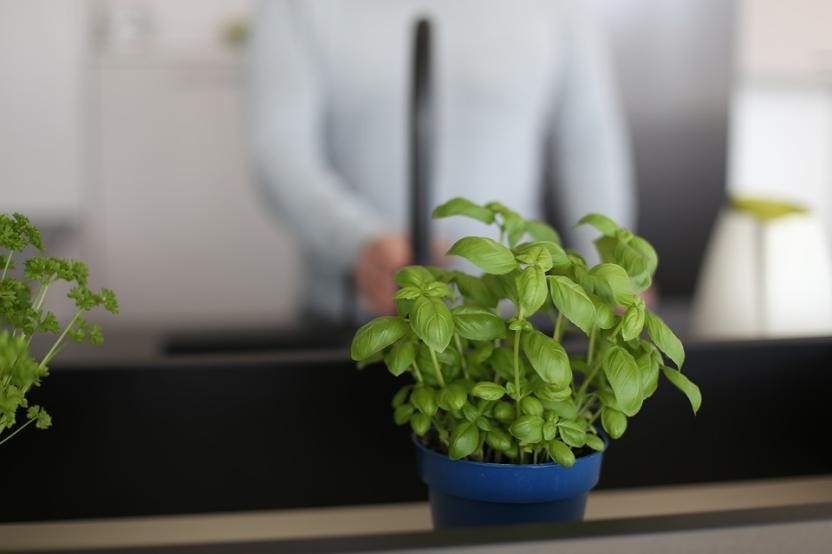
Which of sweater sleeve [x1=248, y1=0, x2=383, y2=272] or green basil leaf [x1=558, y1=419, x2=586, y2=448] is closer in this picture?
green basil leaf [x1=558, y1=419, x2=586, y2=448]

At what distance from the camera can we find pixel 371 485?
918 mm

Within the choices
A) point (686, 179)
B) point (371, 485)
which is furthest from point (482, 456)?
point (686, 179)

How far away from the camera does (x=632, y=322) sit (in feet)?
2.09

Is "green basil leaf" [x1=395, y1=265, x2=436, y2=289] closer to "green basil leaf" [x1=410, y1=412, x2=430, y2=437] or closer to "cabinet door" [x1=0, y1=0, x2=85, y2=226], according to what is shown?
"green basil leaf" [x1=410, y1=412, x2=430, y2=437]

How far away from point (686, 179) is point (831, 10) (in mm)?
832

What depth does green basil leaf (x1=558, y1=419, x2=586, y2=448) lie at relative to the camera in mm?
652

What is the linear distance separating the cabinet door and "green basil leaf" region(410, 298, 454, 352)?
4.02 meters

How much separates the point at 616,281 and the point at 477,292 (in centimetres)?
11

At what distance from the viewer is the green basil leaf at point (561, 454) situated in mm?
641

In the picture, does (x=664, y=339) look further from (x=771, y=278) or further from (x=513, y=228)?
(x=771, y=278)

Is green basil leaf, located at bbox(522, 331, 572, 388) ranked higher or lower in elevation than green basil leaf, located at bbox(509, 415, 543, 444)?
higher

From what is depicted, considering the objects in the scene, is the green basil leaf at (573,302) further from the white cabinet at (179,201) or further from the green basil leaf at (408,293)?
the white cabinet at (179,201)

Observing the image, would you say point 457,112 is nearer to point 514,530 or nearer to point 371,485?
point 371,485

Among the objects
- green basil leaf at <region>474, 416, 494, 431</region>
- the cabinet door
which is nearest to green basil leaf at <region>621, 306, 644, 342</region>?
green basil leaf at <region>474, 416, 494, 431</region>
